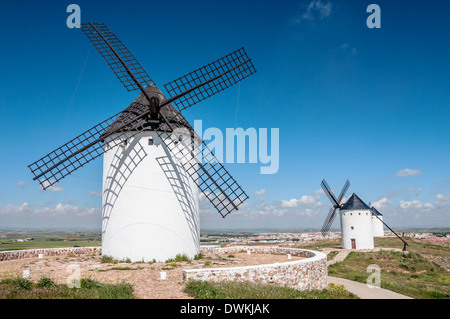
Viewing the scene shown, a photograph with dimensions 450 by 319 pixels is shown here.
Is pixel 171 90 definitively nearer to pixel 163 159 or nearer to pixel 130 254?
pixel 163 159

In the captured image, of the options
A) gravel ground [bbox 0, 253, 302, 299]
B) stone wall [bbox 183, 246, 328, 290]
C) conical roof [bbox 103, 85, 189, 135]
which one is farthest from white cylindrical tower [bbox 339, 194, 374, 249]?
conical roof [bbox 103, 85, 189, 135]

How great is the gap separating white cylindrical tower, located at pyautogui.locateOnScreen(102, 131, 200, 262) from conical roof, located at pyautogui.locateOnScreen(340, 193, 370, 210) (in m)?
24.6

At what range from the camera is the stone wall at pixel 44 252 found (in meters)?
15.6

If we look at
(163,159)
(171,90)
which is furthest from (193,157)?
(171,90)

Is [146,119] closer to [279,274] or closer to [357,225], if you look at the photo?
[279,274]

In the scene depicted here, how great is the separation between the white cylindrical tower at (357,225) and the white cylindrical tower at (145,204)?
2440 cm

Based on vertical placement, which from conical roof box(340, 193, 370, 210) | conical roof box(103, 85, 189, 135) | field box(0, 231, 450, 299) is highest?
conical roof box(103, 85, 189, 135)

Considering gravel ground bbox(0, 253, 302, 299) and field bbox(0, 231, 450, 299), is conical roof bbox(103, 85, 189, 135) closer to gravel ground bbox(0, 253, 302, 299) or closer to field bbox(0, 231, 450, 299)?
gravel ground bbox(0, 253, 302, 299)

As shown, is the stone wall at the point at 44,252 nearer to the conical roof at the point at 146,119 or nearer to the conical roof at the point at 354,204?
the conical roof at the point at 146,119

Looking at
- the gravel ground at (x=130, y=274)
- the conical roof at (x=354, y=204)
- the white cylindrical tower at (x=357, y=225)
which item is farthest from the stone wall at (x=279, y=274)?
the conical roof at (x=354, y=204)

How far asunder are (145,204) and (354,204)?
1069 inches

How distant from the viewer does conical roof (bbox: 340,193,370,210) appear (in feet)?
110

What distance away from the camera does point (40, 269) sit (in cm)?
1191
